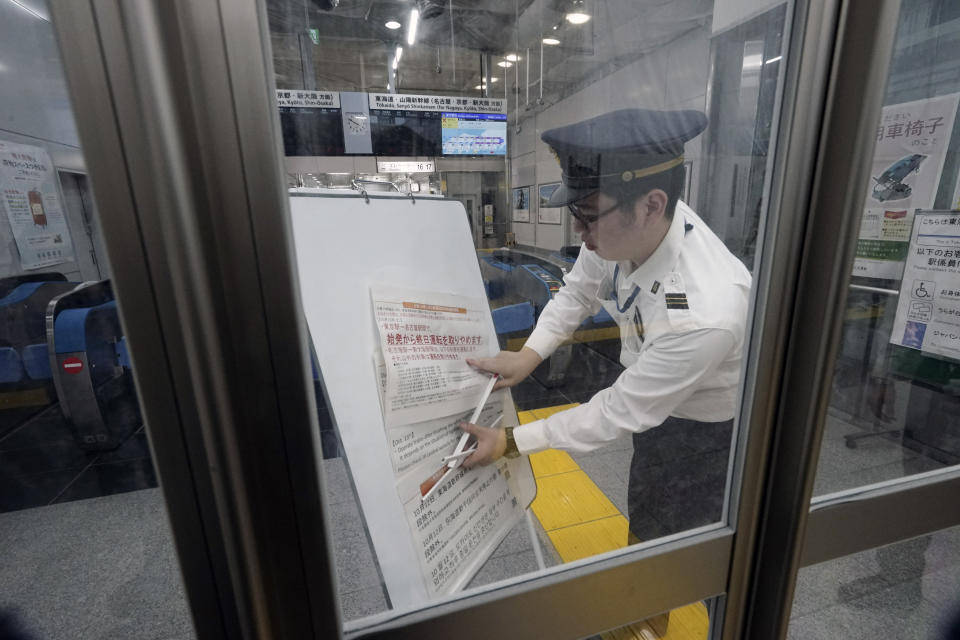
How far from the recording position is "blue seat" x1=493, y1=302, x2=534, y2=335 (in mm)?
3007

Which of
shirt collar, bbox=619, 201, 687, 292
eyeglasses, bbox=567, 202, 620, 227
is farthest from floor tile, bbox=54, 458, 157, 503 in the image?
shirt collar, bbox=619, 201, 687, 292

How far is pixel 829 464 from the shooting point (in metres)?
2.71

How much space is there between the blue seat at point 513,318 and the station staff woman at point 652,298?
5.02 ft

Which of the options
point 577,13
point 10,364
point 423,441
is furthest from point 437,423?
point 10,364

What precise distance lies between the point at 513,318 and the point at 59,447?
10.7ft

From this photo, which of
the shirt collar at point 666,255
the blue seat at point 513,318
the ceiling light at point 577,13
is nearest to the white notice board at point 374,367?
the shirt collar at point 666,255

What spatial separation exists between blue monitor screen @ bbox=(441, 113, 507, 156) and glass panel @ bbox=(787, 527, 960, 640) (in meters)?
2.52

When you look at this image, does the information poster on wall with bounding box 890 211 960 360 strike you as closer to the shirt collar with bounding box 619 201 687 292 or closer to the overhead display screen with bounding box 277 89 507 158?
the shirt collar with bounding box 619 201 687 292

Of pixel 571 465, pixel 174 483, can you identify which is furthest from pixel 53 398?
pixel 174 483

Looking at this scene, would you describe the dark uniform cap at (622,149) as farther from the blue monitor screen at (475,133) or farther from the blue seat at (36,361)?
the blue seat at (36,361)

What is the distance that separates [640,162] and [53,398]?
14.2 feet

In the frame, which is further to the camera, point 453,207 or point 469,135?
point 469,135

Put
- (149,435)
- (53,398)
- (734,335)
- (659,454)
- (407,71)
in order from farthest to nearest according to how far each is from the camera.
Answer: (53,398) < (407,71) < (659,454) < (734,335) < (149,435)

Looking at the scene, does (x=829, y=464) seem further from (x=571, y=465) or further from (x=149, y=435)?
(x=149, y=435)
